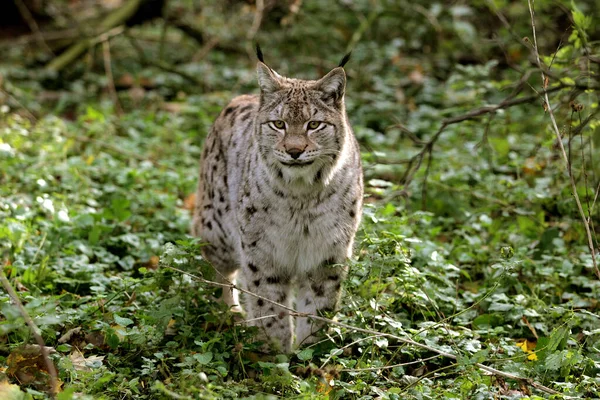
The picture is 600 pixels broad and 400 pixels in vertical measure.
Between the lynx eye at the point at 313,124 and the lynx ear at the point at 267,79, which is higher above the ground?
the lynx ear at the point at 267,79

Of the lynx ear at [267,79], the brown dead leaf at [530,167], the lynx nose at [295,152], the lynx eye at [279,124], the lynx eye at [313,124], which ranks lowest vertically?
the brown dead leaf at [530,167]

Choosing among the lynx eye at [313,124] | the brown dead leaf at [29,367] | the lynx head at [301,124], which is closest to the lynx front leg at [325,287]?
the lynx head at [301,124]

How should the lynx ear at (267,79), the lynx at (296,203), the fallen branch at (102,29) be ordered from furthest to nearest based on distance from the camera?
the fallen branch at (102,29)
the lynx ear at (267,79)
the lynx at (296,203)

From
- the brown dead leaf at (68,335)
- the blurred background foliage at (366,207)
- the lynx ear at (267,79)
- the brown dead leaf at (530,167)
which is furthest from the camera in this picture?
the brown dead leaf at (530,167)

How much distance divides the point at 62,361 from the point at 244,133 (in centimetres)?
225

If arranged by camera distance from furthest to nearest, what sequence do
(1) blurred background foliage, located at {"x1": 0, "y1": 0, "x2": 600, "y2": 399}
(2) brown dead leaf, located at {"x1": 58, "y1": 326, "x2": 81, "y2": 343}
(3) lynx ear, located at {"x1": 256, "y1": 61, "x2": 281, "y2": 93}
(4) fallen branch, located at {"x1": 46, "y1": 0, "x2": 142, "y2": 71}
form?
(4) fallen branch, located at {"x1": 46, "y1": 0, "x2": 142, "y2": 71} → (3) lynx ear, located at {"x1": 256, "y1": 61, "x2": 281, "y2": 93} → (2) brown dead leaf, located at {"x1": 58, "y1": 326, "x2": 81, "y2": 343} → (1) blurred background foliage, located at {"x1": 0, "y1": 0, "x2": 600, "y2": 399}

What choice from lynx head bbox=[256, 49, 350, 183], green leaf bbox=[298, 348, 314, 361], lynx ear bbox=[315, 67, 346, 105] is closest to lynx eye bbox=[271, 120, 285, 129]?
lynx head bbox=[256, 49, 350, 183]

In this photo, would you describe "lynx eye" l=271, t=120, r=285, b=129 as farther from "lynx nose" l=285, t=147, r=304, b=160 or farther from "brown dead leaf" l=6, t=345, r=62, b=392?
"brown dead leaf" l=6, t=345, r=62, b=392

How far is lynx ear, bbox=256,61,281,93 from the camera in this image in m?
5.07

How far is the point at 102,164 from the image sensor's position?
7641 millimetres

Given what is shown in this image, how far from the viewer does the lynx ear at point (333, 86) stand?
16.5ft

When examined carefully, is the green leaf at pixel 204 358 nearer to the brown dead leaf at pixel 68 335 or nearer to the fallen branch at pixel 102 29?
the brown dead leaf at pixel 68 335

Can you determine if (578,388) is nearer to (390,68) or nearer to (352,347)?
(352,347)

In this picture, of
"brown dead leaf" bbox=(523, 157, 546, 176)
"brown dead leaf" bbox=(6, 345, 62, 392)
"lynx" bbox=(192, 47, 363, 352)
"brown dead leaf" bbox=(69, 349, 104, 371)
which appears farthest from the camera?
"brown dead leaf" bbox=(523, 157, 546, 176)
